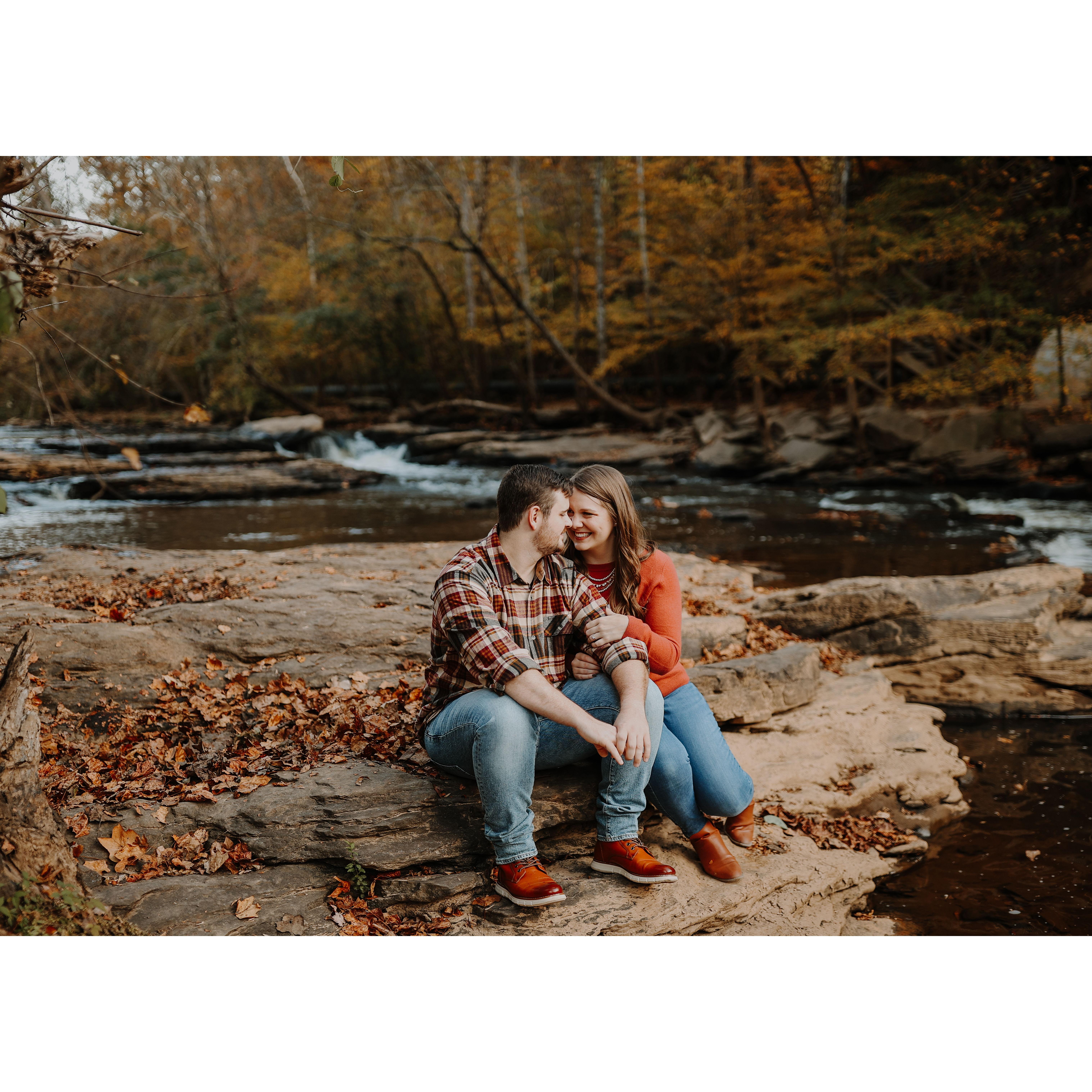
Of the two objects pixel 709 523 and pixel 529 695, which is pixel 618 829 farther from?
pixel 709 523

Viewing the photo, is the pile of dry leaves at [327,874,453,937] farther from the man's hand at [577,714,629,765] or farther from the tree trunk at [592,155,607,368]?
the tree trunk at [592,155,607,368]

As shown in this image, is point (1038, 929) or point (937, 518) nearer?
point (1038, 929)

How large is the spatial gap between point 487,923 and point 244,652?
2.25 meters

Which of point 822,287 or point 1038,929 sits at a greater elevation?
point 822,287

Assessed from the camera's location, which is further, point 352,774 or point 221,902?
point 352,774

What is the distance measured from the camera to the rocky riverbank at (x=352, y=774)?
2840 millimetres

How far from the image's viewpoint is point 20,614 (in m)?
4.48

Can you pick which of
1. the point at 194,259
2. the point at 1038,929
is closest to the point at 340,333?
the point at 194,259

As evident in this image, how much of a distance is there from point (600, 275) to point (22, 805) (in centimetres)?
2001

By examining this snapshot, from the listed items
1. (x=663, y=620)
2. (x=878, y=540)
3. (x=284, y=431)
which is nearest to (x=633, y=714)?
(x=663, y=620)

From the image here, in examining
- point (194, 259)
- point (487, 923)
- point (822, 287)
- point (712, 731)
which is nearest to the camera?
point (487, 923)

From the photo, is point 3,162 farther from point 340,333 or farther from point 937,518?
point 340,333

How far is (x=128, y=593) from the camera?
17.4ft

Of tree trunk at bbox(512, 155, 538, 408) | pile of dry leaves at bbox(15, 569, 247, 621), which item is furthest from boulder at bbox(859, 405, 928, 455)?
pile of dry leaves at bbox(15, 569, 247, 621)
